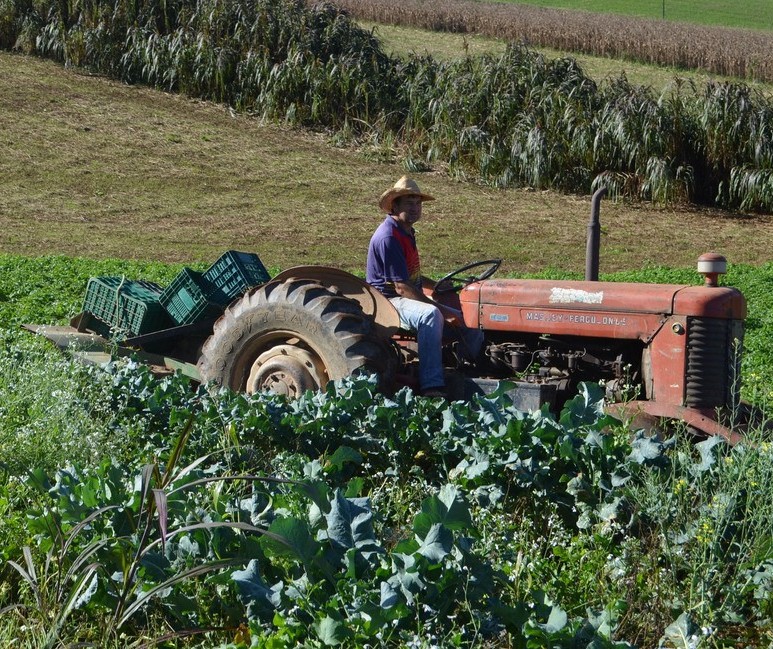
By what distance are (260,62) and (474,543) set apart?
19.6 metres

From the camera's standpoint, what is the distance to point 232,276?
850 centimetres

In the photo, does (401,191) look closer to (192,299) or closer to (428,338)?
(428,338)

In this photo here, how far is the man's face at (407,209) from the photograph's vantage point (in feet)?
25.3

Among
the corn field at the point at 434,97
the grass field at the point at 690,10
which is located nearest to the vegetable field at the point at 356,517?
the corn field at the point at 434,97

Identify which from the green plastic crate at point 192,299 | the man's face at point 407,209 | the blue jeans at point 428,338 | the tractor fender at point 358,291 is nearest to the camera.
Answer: the blue jeans at point 428,338

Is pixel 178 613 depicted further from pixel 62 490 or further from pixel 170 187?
pixel 170 187

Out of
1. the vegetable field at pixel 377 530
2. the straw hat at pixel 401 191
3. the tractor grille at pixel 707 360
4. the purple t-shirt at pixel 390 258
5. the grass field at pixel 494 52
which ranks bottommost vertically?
the vegetable field at pixel 377 530

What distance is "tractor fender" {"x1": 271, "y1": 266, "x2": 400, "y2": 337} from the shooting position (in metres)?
7.52

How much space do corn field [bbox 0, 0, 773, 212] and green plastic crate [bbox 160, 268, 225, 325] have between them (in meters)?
12.6

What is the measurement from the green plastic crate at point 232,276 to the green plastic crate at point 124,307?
483 mm

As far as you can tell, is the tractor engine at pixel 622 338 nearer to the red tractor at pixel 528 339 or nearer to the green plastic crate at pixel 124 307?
the red tractor at pixel 528 339

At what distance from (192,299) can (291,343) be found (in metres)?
1.14

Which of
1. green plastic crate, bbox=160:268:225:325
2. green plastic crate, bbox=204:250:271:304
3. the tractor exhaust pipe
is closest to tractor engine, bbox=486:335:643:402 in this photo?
the tractor exhaust pipe

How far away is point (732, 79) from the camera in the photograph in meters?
Answer: 31.8
